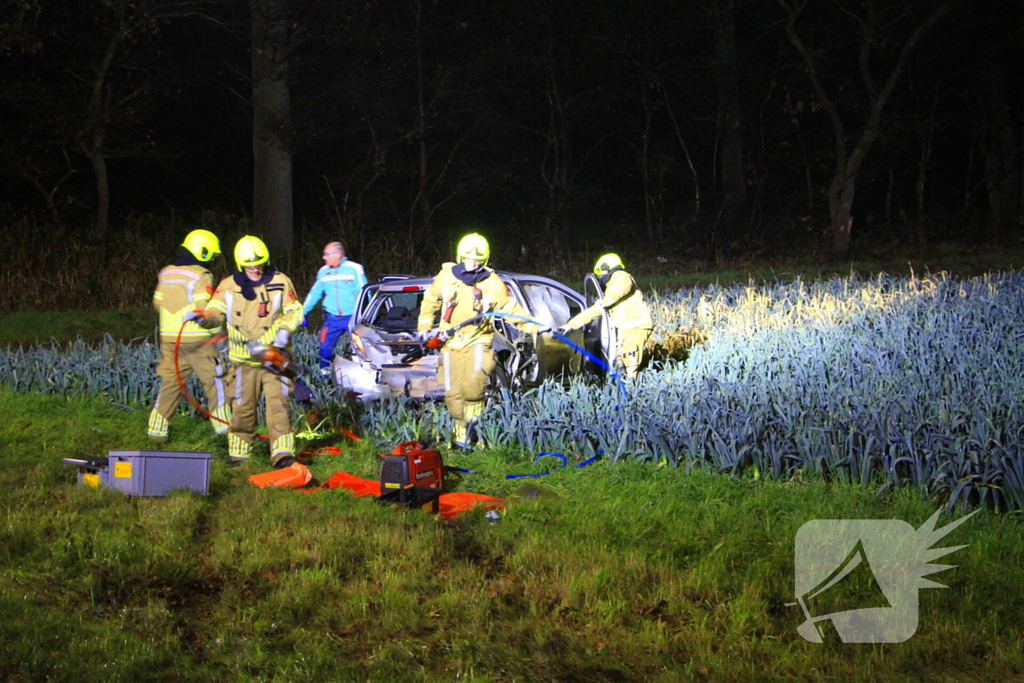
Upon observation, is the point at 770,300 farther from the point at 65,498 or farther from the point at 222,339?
the point at 65,498

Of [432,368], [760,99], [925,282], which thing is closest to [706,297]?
[925,282]

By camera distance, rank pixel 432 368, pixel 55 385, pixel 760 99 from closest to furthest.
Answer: pixel 432 368, pixel 55 385, pixel 760 99

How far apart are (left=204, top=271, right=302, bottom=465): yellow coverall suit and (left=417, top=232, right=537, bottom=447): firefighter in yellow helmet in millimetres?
1134

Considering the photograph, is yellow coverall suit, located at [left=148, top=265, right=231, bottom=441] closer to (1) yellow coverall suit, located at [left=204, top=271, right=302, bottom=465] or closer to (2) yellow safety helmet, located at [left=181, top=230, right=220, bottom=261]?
(2) yellow safety helmet, located at [left=181, top=230, right=220, bottom=261]

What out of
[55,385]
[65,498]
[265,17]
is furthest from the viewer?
[265,17]

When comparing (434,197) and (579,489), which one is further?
(434,197)

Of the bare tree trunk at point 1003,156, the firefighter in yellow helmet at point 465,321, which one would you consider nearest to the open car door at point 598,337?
the firefighter in yellow helmet at point 465,321

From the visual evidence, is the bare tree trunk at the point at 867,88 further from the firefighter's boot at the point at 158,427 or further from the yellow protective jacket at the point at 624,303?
the firefighter's boot at the point at 158,427

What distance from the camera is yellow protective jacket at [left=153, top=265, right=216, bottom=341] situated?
8031 mm

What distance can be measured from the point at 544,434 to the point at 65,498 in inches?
133

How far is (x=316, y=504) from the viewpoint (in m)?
6.53

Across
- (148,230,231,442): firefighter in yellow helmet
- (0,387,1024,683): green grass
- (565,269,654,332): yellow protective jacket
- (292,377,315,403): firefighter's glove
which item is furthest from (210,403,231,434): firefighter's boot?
(565,269,654,332): yellow protective jacket

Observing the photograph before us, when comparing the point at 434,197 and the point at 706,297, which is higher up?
the point at 434,197

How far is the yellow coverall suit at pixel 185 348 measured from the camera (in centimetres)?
805
